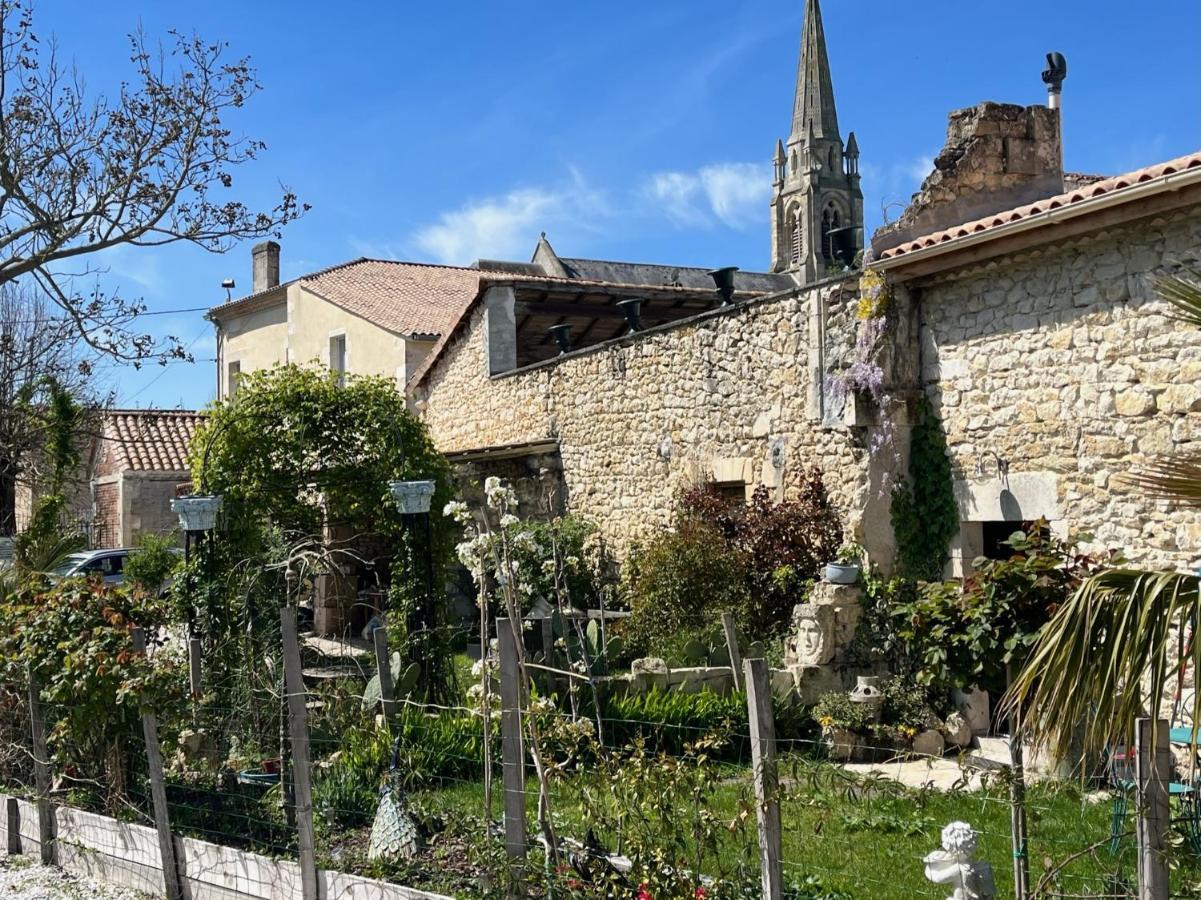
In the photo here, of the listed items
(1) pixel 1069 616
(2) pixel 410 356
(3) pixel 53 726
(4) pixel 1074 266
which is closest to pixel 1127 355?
(4) pixel 1074 266

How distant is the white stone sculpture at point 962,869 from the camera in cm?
394

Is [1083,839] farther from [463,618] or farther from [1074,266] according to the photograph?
[463,618]

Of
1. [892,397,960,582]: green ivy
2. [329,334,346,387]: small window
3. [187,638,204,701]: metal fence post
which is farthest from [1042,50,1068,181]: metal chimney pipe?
[329,334,346,387]: small window

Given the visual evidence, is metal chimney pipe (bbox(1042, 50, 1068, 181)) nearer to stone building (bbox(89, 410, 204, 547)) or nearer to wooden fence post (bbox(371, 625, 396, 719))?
wooden fence post (bbox(371, 625, 396, 719))

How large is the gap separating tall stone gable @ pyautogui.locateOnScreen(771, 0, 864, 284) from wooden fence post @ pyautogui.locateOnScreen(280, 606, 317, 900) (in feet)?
206

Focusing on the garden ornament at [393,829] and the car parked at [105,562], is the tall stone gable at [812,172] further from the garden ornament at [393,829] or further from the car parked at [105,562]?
→ the garden ornament at [393,829]

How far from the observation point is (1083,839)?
595 cm

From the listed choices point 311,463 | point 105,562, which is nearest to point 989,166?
point 311,463

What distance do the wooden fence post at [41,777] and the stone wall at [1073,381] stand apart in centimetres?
661

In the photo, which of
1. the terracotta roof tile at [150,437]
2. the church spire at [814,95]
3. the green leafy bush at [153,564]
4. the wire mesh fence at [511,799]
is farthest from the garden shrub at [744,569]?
the church spire at [814,95]

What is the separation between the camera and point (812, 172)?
67875mm

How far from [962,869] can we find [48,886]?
481 centimetres

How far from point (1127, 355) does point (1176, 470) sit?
432 centimetres

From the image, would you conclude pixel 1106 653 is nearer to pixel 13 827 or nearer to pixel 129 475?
pixel 13 827
